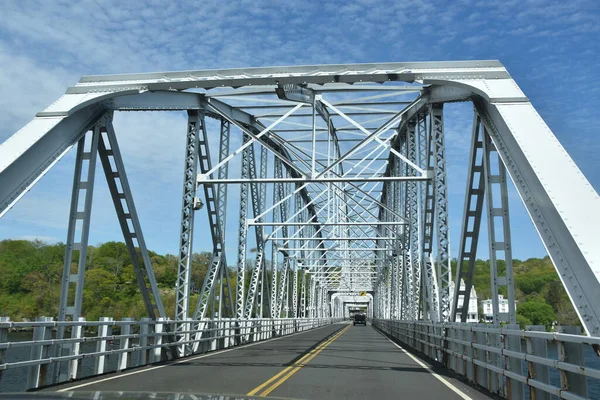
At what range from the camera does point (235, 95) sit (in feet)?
71.2

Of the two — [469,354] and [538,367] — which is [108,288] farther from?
[538,367]

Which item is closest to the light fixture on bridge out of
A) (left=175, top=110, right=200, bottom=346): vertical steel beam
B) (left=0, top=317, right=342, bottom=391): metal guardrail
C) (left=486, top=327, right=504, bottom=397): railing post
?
(left=175, top=110, right=200, bottom=346): vertical steel beam

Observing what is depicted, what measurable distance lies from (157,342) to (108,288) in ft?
168

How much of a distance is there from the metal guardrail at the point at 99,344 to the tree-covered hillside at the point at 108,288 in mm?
38288

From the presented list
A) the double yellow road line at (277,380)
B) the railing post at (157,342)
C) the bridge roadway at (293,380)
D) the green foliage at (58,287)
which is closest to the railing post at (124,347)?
the bridge roadway at (293,380)

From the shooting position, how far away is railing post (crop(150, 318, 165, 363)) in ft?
48.3

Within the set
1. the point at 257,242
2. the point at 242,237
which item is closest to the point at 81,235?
the point at 242,237

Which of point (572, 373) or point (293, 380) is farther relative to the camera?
point (293, 380)

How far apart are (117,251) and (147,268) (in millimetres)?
70207

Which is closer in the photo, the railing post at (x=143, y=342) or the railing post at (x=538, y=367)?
the railing post at (x=538, y=367)

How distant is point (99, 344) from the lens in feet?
38.6

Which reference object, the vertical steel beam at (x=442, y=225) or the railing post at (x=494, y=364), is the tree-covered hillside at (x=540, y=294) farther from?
the railing post at (x=494, y=364)

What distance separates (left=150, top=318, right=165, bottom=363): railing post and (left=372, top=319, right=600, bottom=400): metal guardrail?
699 centimetres

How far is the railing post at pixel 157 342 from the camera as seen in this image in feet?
48.3
